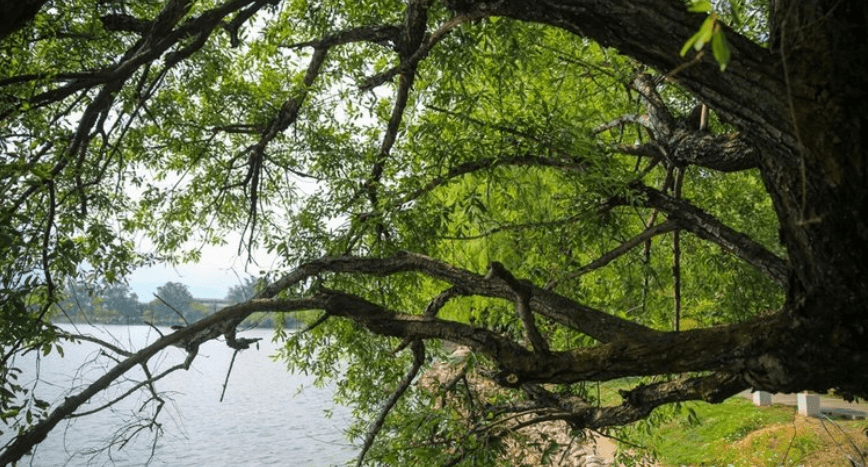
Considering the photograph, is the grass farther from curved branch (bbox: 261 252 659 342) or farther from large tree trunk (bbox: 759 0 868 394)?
large tree trunk (bbox: 759 0 868 394)

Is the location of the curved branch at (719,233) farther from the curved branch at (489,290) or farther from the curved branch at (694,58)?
the curved branch at (694,58)

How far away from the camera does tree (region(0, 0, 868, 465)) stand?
3.18 meters

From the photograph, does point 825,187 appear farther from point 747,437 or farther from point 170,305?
point 747,437

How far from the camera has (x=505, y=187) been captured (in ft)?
22.6

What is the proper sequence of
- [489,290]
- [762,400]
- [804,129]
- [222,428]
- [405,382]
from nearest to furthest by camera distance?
[804,129] → [489,290] → [405,382] → [762,400] → [222,428]

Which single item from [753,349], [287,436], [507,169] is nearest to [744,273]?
[507,169]

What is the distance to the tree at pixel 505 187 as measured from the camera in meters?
3.18

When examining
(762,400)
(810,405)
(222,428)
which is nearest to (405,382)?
(810,405)

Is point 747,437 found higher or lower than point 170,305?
lower

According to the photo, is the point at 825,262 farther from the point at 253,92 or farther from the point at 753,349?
the point at 253,92

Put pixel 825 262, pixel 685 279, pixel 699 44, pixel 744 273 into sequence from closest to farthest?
1. pixel 699 44
2. pixel 825 262
3. pixel 744 273
4. pixel 685 279

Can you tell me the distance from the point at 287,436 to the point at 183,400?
370 inches

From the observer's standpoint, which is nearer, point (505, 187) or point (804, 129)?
point (804, 129)

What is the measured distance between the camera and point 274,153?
29.6 feet
